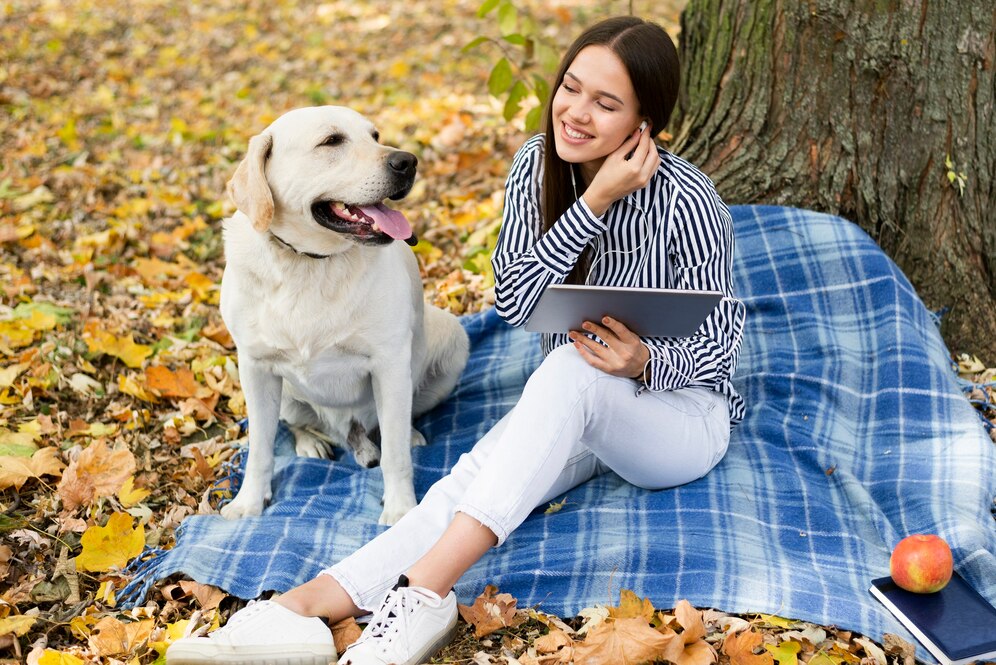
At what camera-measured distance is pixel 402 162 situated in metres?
2.81

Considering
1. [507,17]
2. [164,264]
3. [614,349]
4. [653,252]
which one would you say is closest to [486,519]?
[614,349]

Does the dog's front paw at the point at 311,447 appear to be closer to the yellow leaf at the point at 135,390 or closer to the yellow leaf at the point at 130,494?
the yellow leaf at the point at 130,494

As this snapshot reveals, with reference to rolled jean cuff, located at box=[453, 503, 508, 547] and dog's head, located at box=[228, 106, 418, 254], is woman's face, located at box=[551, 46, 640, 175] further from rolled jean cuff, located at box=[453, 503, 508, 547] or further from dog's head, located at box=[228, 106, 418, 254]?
rolled jean cuff, located at box=[453, 503, 508, 547]

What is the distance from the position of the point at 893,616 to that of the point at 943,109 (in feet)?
6.54

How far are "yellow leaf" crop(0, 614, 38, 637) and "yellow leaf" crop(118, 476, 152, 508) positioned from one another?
62 centimetres

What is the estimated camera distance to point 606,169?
257cm

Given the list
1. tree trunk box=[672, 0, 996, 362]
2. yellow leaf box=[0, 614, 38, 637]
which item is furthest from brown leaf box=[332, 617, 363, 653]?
tree trunk box=[672, 0, 996, 362]

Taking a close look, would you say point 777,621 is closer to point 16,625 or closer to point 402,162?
point 402,162

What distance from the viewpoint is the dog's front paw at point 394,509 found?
2975 millimetres

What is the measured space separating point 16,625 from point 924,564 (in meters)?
2.41

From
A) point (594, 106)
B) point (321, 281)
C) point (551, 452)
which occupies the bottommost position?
point (551, 452)

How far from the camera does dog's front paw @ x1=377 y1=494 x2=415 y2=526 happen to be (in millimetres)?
2975

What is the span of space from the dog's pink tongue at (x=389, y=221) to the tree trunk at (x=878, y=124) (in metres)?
1.53

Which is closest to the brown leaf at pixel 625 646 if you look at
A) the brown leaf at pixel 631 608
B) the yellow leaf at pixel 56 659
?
the brown leaf at pixel 631 608
